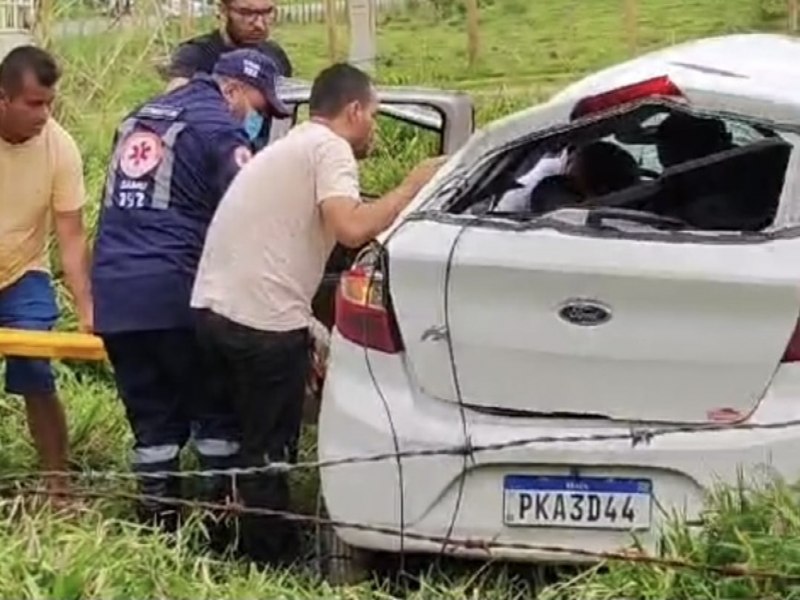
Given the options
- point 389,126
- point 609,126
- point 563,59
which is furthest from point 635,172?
point 563,59

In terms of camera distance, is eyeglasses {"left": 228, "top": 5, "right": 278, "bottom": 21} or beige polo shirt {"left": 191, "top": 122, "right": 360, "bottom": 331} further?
eyeglasses {"left": 228, "top": 5, "right": 278, "bottom": 21}

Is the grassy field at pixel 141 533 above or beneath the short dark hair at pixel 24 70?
beneath

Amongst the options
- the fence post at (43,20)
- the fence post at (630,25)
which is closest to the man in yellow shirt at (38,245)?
the fence post at (43,20)

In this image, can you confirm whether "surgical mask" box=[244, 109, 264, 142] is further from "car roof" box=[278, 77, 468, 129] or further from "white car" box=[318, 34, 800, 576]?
"white car" box=[318, 34, 800, 576]

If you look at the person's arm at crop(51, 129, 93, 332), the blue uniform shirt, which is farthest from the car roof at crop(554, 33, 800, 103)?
the person's arm at crop(51, 129, 93, 332)

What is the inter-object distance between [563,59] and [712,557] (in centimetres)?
1549

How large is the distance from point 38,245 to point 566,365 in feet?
7.37

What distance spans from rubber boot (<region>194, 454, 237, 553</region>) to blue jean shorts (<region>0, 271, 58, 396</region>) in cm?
61

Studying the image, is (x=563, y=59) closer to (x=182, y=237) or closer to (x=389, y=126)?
(x=389, y=126)

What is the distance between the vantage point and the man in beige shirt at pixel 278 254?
545 cm

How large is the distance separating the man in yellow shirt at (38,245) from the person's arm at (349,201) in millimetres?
1117

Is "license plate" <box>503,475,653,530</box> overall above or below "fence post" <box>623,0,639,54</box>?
above

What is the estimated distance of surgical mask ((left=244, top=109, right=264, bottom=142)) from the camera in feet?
20.0

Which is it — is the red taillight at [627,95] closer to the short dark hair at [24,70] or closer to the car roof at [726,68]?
the car roof at [726,68]
